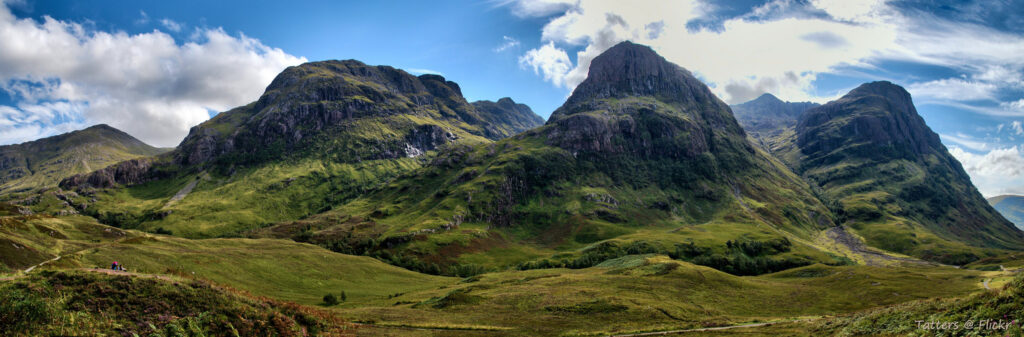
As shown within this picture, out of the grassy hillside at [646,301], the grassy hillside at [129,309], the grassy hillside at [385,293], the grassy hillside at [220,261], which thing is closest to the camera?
the grassy hillside at [129,309]

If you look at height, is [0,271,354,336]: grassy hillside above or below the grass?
above

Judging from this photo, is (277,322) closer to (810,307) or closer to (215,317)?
(215,317)

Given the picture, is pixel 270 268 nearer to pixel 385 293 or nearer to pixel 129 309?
pixel 385 293

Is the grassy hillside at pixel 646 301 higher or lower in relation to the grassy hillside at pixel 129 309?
lower

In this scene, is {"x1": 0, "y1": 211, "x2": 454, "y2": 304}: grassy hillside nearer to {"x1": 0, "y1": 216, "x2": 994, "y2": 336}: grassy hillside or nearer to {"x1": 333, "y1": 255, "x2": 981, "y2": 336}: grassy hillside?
{"x1": 0, "y1": 216, "x2": 994, "y2": 336}: grassy hillside

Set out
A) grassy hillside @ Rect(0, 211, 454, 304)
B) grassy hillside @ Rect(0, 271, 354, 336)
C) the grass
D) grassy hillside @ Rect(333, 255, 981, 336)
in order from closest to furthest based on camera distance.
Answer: grassy hillside @ Rect(0, 271, 354, 336), grassy hillside @ Rect(333, 255, 981, 336), grassy hillside @ Rect(0, 211, 454, 304), the grass

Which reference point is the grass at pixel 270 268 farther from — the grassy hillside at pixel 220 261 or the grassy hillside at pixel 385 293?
the grassy hillside at pixel 385 293

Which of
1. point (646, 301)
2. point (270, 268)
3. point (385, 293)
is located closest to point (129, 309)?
point (646, 301)

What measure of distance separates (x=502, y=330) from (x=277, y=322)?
92.5ft

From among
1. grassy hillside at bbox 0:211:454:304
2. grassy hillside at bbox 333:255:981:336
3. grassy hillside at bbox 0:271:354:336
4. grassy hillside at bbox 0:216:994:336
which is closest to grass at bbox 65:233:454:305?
grassy hillside at bbox 0:211:454:304

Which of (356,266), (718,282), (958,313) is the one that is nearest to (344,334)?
(958,313)

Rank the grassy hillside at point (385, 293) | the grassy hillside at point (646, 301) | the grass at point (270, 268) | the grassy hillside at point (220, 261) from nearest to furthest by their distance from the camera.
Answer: the grassy hillside at point (385, 293), the grassy hillside at point (646, 301), the grassy hillside at point (220, 261), the grass at point (270, 268)

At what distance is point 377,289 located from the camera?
129750mm

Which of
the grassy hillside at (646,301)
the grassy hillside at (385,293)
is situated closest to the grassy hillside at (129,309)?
the grassy hillside at (385,293)
